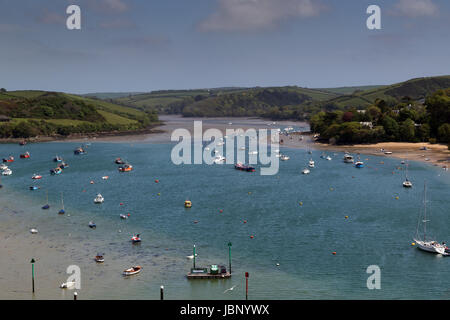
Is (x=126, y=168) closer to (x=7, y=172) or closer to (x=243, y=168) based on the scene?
(x=7, y=172)

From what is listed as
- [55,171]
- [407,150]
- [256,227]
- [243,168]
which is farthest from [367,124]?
[256,227]

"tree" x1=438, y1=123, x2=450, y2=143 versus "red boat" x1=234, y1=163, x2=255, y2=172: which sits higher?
"tree" x1=438, y1=123, x2=450, y2=143

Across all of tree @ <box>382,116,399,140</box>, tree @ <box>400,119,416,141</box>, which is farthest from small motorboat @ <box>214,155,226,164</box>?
tree @ <box>400,119,416,141</box>

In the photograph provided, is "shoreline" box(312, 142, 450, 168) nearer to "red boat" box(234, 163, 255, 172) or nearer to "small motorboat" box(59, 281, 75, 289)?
"red boat" box(234, 163, 255, 172)

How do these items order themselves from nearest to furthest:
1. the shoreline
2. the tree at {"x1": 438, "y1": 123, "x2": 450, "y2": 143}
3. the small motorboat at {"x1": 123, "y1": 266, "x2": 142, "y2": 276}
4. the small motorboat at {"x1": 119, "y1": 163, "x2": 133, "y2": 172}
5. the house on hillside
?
the small motorboat at {"x1": 123, "y1": 266, "x2": 142, "y2": 276}, the small motorboat at {"x1": 119, "y1": 163, "x2": 133, "y2": 172}, the shoreline, the tree at {"x1": 438, "y1": 123, "x2": 450, "y2": 143}, the house on hillside

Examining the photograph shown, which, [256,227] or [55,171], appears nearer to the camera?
[256,227]

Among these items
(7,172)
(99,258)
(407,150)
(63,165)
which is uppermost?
(407,150)

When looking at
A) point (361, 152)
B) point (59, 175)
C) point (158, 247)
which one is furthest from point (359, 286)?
point (361, 152)

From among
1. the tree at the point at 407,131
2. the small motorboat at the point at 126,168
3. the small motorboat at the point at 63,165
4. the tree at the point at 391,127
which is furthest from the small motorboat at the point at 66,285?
the tree at the point at 391,127

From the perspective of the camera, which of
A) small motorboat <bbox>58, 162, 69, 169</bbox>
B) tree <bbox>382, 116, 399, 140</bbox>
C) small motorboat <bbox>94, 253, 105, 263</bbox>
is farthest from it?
tree <bbox>382, 116, 399, 140</bbox>

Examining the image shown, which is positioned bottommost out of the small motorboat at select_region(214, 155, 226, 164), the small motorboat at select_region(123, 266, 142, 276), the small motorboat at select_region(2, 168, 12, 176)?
the small motorboat at select_region(123, 266, 142, 276)
